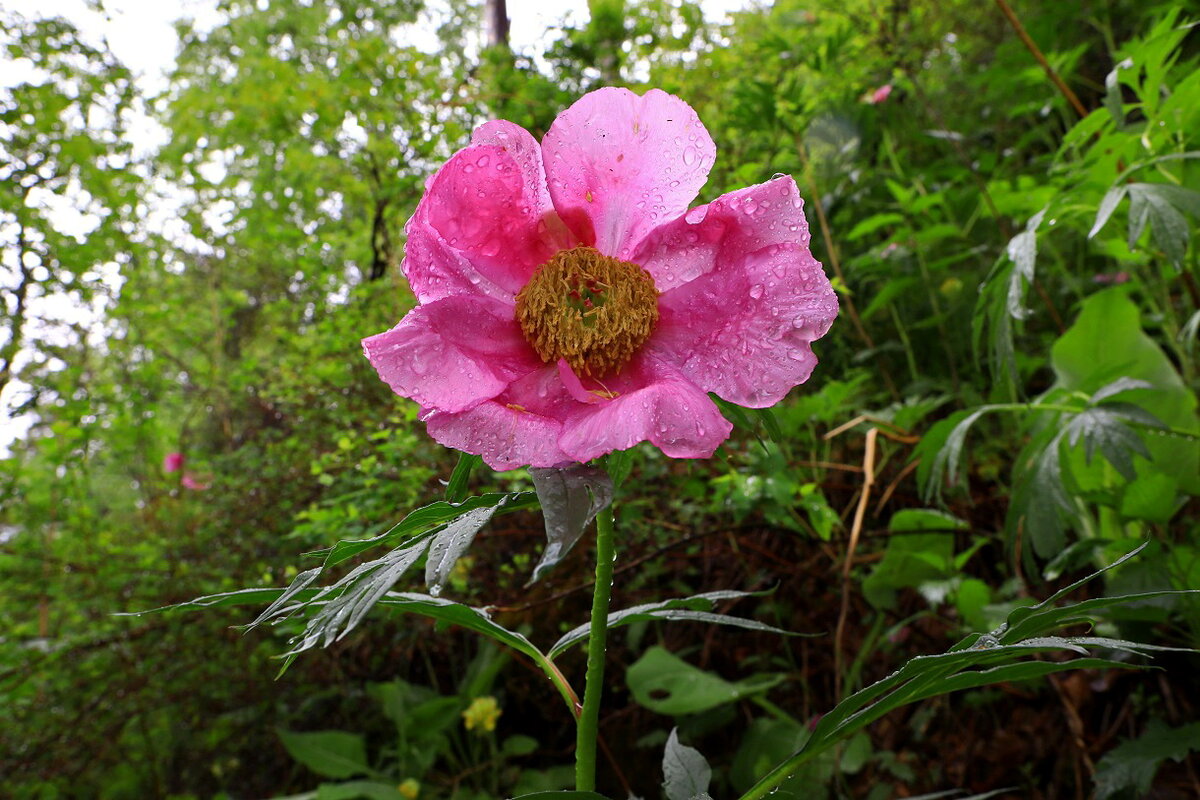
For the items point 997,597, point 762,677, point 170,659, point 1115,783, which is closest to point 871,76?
point 997,597

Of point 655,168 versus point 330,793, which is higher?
point 655,168

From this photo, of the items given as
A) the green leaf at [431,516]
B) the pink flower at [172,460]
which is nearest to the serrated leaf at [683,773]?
the green leaf at [431,516]

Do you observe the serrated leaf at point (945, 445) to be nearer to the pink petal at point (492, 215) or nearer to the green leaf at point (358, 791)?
the pink petal at point (492, 215)

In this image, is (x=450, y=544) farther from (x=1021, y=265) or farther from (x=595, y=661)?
(x=1021, y=265)

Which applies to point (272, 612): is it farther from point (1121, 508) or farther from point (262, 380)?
point (262, 380)

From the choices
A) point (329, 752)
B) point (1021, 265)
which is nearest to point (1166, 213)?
point (1021, 265)
